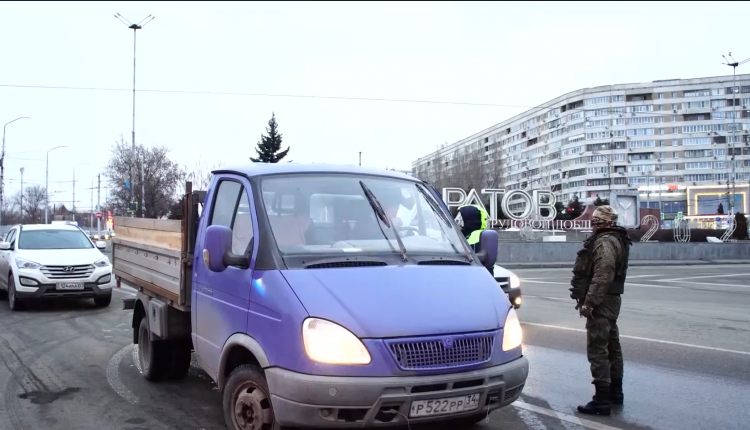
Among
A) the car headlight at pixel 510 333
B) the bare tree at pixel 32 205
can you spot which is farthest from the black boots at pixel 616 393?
the bare tree at pixel 32 205

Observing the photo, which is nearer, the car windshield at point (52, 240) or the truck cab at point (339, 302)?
the truck cab at point (339, 302)

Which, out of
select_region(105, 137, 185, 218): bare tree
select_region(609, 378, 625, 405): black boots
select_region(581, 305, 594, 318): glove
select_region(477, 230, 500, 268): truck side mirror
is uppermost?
select_region(105, 137, 185, 218): bare tree

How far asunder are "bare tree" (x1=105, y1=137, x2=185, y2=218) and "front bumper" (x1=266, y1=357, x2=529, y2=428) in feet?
152

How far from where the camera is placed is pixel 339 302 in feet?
12.0

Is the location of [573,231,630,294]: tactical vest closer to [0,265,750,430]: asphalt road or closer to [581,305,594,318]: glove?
[581,305,594,318]: glove

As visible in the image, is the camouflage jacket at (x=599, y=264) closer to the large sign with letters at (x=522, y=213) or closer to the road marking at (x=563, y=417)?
the road marking at (x=563, y=417)

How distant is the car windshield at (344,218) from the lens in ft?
14.3

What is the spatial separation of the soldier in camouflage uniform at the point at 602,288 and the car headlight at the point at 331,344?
8.60 ft

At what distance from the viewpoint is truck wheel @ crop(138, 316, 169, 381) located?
20.9 feet

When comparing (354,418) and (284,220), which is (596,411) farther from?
(284,220)

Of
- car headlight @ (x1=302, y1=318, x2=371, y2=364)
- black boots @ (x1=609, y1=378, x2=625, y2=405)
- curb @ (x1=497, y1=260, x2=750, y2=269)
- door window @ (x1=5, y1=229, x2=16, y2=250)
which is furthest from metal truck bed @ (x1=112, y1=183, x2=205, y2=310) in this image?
curb @ (x1=497, y1=260, x2=750, y2=269)

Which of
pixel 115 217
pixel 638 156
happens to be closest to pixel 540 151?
pixel 638 156

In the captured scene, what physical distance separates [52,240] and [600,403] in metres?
11.8

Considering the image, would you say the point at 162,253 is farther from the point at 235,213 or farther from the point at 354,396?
the point at 354,396
